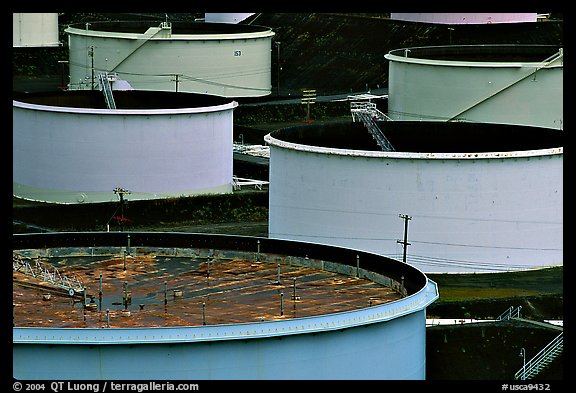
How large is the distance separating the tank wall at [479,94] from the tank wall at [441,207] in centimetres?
1929

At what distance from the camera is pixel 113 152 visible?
2749 inches

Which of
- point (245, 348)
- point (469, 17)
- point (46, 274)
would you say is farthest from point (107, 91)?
point (245, 348)

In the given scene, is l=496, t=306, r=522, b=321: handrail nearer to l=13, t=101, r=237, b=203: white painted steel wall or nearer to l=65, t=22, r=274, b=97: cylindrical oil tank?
l=13, t=101, r=237, b=203: white painted steel wall

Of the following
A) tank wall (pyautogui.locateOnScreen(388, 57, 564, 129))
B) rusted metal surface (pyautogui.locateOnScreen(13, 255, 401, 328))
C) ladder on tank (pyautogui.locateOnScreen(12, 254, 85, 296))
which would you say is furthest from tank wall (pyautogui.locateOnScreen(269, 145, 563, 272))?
tank wall (pyautogui.locateOnScreen(388, 57, 564, 129))

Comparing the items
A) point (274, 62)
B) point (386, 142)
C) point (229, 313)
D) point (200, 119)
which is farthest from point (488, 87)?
point (229, 313)

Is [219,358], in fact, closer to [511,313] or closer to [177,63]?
[511,313]

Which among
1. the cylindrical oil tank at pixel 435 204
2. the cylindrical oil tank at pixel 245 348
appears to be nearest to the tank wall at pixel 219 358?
the cylindrical oil tank at pixel 245 348

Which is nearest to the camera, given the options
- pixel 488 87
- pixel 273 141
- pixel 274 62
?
pixel 273 141

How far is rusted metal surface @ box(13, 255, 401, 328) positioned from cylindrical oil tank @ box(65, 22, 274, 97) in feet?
151

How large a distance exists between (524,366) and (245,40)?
53.9 meters

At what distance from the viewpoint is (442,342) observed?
45.7 meters

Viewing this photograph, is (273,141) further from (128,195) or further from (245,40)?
(245,40)

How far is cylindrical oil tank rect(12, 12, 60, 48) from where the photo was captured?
111 metres

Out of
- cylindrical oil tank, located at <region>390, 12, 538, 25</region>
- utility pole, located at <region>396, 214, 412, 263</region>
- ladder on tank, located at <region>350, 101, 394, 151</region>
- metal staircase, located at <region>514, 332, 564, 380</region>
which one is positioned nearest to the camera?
metal staircase, located at <region>514, 332, 564, 380</region>
